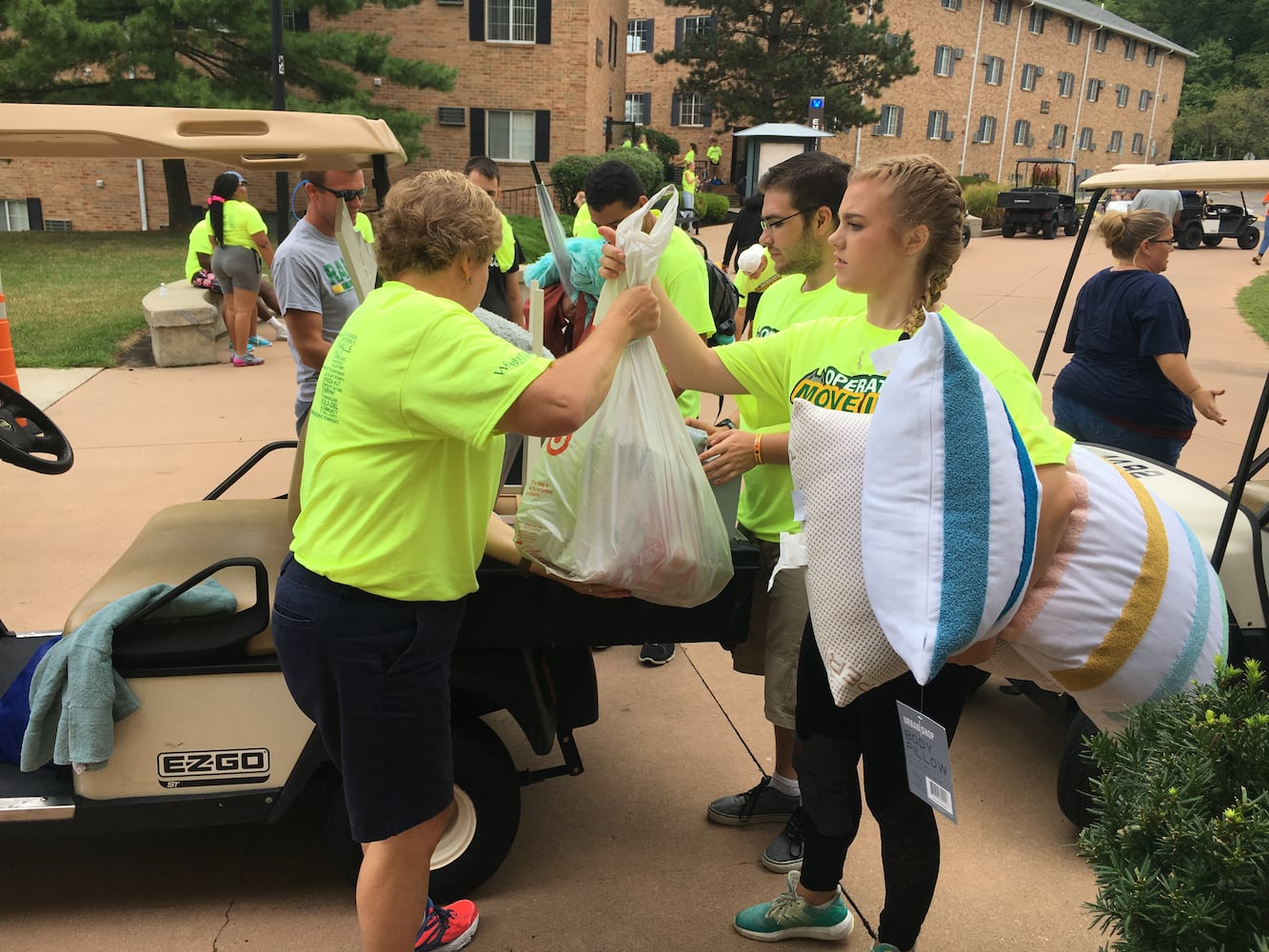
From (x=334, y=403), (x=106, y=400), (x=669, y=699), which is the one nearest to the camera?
(x=334, y=403)

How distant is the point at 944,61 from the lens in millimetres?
43312

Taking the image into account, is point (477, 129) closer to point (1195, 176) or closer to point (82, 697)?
point (1195, 176)

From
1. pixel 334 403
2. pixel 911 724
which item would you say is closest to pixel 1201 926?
pixel 911 724

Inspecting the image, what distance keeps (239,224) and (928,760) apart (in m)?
8.67

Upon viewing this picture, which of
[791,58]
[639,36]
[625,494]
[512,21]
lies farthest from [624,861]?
[639,36]

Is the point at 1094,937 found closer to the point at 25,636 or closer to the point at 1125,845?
the point at 1125,845

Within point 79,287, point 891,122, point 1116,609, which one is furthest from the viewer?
point 891,122

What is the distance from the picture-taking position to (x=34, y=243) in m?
19.2

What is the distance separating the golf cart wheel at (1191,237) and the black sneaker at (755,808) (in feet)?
93.0

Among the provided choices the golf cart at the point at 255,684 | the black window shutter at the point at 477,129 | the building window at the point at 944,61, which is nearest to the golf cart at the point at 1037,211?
the black window shutter at the point at 477,129

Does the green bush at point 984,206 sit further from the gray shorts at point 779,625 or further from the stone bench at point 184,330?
the gray shorts at point 779,625

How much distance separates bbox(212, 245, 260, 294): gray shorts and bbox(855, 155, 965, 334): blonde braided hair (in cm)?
815

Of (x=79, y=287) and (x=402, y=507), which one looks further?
(x=79, y=287)

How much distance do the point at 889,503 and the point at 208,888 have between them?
7.55 ft
